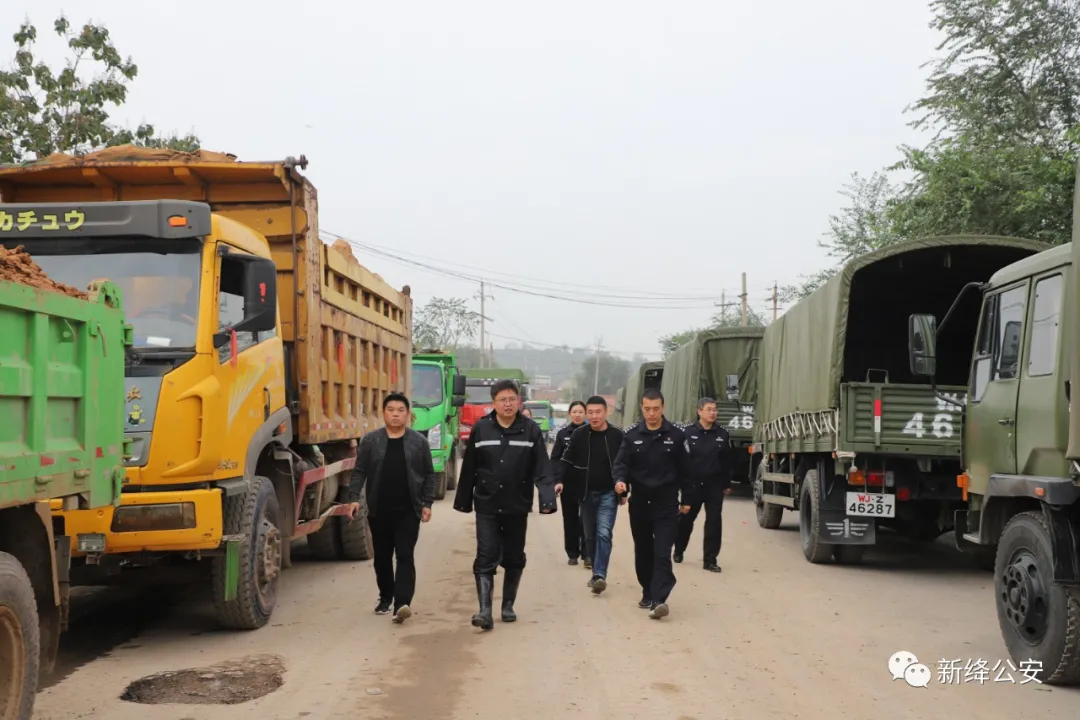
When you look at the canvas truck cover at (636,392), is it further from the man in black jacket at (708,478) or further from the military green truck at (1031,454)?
the military green truck at (1031,454)

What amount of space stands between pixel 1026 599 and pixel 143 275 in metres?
5.75

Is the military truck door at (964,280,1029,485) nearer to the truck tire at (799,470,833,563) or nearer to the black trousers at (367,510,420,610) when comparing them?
the truck tire at (799,470,833,563)

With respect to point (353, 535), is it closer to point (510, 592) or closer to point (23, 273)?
point (510, 592)

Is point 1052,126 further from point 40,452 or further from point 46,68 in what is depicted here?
point 40,452

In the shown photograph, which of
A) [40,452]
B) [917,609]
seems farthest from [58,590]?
[917,609]

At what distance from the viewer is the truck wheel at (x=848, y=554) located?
11703mm

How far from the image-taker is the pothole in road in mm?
6000

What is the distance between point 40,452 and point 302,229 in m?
4.87

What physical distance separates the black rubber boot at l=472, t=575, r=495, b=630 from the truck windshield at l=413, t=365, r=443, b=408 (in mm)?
10986

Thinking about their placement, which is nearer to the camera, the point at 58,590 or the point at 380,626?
the point at 58,590

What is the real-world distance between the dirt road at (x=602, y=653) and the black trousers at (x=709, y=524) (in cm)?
27

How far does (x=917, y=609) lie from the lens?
29.2 feet

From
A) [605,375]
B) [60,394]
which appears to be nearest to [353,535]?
[60,394]

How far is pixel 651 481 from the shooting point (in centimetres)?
881
